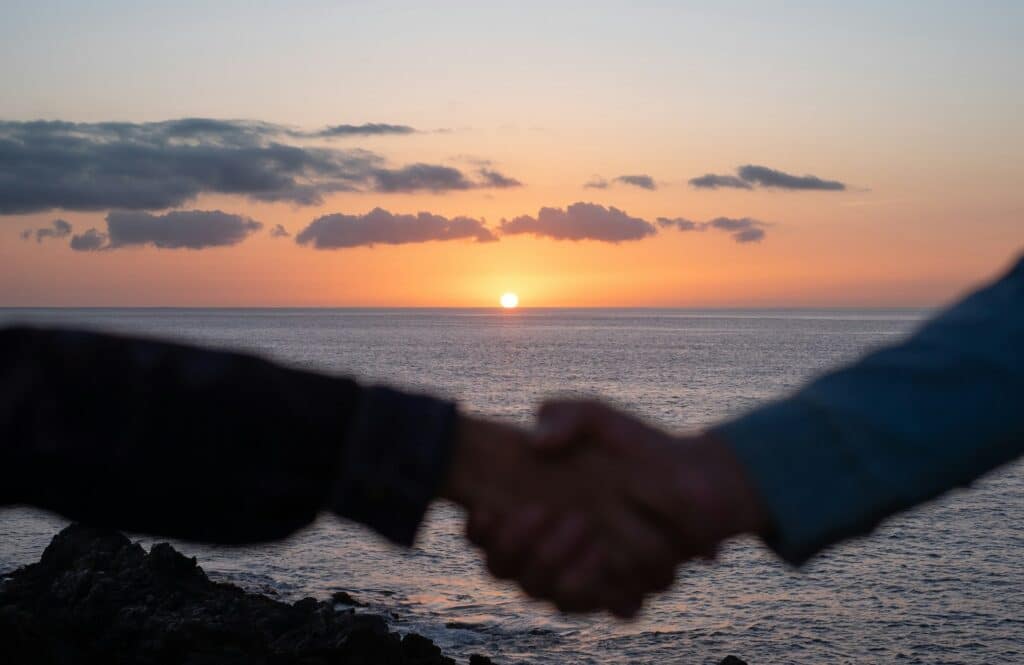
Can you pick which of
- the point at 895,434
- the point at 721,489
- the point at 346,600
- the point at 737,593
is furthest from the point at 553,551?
the point at 737,593

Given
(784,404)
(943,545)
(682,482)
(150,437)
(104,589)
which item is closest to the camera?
(150,437)

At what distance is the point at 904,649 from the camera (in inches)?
973

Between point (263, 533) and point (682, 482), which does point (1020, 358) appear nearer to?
point (682, 482)

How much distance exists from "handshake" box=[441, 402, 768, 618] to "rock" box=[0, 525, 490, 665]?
1730 centimetres

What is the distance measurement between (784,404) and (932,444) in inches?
12.0

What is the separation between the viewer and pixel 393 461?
6.19 feet

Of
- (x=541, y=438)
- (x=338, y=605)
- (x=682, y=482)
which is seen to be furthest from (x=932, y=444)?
(x=338, y=605)

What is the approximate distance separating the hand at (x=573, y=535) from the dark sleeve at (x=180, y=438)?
469 millimetres

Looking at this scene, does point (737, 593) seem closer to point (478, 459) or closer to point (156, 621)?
point (156, 621)

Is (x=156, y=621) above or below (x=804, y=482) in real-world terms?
below

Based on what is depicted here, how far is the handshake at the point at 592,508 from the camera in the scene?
7.27 feet

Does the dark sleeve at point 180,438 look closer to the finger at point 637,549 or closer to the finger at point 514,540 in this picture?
the finger at point 514,540

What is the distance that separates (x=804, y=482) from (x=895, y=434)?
207 mm

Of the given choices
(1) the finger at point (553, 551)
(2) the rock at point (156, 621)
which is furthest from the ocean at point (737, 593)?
(1) the finger at point (553, 551)
